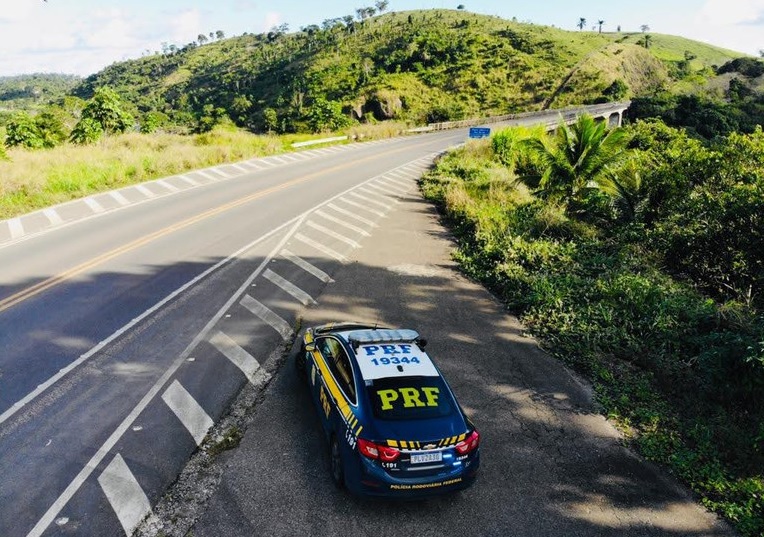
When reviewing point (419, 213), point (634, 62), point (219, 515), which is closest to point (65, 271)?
point (219, 515)

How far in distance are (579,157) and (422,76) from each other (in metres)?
89.7

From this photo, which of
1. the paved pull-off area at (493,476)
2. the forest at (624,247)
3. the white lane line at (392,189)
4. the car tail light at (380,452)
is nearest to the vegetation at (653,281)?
the forest at (624,247)

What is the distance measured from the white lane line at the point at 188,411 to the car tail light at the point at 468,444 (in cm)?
390

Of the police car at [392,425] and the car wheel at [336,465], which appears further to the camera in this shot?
the car wheel at [336,465]

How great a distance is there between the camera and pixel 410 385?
21.4 feet

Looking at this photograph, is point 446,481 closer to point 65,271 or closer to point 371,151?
point 65,271

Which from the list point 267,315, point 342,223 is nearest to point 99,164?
point 342,223

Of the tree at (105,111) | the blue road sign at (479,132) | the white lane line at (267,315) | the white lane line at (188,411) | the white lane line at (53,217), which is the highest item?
the tree at (105,111)

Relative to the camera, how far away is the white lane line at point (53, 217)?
55.6ft

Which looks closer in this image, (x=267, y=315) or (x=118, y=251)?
(x=267, y=315)

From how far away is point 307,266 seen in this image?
47.9ft

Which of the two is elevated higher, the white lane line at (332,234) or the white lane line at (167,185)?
the white lane line at (167,185)

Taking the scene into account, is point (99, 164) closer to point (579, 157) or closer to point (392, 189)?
point (392, 189)

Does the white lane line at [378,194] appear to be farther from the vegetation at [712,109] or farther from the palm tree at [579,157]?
the vegetation at [712,109]
